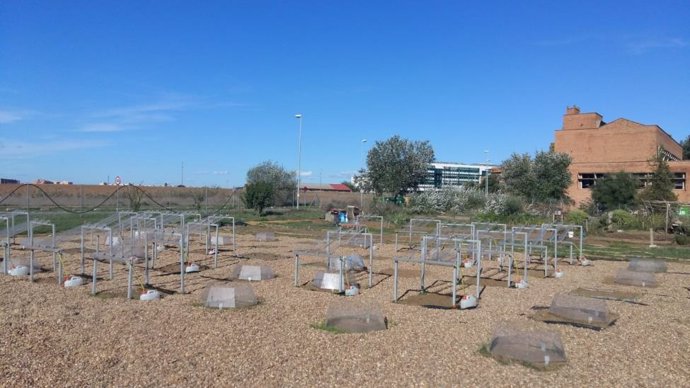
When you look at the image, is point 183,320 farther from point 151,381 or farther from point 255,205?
point 255,205

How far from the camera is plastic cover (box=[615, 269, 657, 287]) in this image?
14.1 metres

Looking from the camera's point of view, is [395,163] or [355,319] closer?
[355,319]

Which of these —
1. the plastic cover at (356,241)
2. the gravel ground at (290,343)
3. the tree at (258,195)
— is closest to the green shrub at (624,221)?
the plastic cover at (356,241)

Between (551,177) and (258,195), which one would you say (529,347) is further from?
(551,177)

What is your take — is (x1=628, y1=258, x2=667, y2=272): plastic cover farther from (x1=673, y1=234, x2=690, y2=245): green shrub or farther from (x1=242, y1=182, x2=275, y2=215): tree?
(x1=242, y1=182, x2=275, y2=215): tree

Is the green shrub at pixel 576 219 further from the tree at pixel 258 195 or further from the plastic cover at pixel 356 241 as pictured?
the tree at pixel 258 195

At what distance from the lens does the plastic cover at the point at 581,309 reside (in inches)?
370

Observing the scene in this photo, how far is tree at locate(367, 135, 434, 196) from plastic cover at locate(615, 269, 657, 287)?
120ft

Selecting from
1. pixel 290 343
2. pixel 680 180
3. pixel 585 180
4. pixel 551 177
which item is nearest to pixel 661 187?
pixel 551 177

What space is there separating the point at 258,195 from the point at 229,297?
1063 inches

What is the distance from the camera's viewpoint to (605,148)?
5756 cm

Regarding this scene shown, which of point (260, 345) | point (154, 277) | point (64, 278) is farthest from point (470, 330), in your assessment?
point (64, 278)

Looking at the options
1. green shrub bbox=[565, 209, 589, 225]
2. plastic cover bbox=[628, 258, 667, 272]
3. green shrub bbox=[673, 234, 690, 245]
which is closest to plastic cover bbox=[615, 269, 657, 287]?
plastic cover bbox=[628, 258, 667, 272]

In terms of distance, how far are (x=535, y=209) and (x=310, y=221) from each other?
16304 mm
